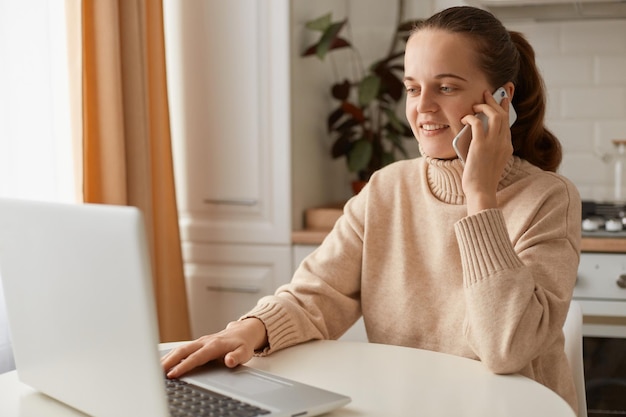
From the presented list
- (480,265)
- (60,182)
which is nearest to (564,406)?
(480,265)

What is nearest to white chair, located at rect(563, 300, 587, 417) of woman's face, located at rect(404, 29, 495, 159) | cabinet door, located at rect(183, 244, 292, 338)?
woman's face, located at rect(404, 29, 495, 159)

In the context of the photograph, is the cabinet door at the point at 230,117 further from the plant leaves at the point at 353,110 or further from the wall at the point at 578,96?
the plant leaves at the point at 353,110

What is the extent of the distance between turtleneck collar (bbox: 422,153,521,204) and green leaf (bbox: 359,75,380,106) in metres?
1.15

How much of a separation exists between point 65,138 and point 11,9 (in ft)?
1.24

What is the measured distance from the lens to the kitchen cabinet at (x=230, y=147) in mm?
2639

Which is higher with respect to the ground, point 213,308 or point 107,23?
point 107,23

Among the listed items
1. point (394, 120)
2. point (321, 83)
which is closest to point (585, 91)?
point (394, 120)

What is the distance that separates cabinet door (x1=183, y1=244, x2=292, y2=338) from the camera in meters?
2.66

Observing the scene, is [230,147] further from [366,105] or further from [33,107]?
[33,107]

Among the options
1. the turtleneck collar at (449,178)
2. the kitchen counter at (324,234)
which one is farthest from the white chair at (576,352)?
the kitchen counter at (324,234)

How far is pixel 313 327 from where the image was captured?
1.50m

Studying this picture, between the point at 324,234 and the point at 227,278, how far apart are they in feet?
1.16

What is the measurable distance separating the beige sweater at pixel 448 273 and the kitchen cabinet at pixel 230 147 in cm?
96

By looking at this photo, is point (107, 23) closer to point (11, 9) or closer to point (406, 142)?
point (11, 9)
